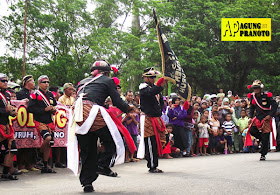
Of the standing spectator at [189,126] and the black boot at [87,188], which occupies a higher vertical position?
the standing spectator at [189,126]

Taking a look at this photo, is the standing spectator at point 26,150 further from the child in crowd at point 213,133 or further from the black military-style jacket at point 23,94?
the child in crowd at point 213,133

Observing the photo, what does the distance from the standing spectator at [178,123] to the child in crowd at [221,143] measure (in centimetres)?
192

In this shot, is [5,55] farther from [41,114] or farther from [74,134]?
[74,134]

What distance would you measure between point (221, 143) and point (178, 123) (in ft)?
7.65

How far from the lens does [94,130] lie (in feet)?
22.2

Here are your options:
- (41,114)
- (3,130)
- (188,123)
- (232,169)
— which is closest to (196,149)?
(188,123)

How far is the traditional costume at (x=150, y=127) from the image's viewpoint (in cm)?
923

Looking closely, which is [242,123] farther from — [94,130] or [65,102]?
[94,130]

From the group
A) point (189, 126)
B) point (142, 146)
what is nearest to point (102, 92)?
point (142, 146)

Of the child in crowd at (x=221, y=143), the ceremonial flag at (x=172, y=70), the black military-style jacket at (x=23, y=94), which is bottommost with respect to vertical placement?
the child in crowd at (x=221, y=143)

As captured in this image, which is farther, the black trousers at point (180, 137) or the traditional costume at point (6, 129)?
the black trousers at point (180, 137)

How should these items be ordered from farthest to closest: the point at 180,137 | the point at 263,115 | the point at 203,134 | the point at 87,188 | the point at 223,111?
the point at 223,111 → the point at 203,134 → the point at 180,137 → the point at 263,115 → the point at 87,188

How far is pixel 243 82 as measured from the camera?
3706cm

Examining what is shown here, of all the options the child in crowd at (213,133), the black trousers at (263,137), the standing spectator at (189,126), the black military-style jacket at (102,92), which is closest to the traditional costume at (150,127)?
the black military-style jacket at (102,92)
